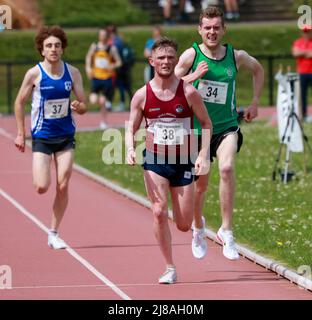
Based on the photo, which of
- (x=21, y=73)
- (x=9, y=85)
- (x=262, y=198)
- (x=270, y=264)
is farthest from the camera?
(x=21, y=73)

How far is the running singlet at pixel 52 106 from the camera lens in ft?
47.1

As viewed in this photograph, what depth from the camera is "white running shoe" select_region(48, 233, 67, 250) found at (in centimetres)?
1444

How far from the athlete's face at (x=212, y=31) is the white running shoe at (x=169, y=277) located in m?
2.24

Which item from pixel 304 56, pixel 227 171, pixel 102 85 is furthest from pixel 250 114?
pixel 102 85

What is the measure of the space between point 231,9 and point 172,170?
32.2 m

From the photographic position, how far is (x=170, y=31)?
4147 centimetres

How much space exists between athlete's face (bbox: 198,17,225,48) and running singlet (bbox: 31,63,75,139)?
197 cm

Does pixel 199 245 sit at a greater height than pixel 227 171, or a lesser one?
lesser

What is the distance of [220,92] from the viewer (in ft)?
43.0

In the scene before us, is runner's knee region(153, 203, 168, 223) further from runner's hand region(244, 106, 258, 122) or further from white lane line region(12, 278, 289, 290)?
runner's hand region(244, 106, 258, 122)

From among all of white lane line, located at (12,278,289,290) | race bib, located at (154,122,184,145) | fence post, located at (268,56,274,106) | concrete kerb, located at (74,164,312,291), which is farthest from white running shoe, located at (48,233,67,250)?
fence post, located at (268,56,274,106)

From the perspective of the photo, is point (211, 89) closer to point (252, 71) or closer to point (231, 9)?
point (252, 71)
